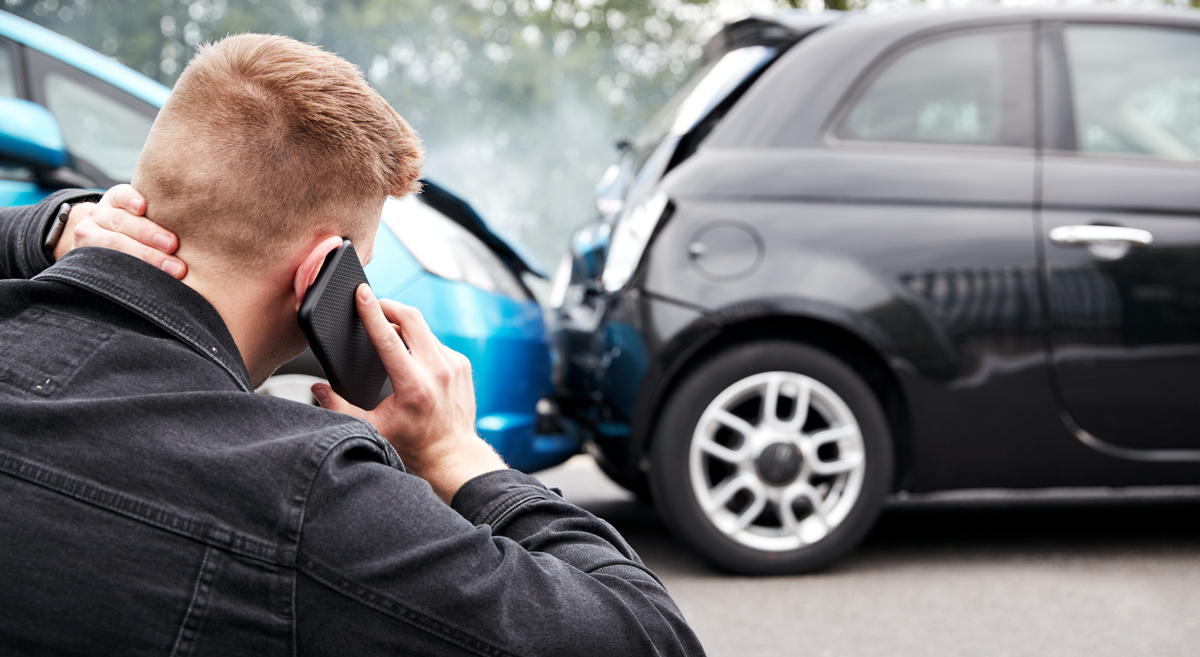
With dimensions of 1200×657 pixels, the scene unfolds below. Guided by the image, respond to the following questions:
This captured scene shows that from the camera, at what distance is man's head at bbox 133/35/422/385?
1.03 m

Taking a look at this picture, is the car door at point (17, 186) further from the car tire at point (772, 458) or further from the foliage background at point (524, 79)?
the foliage background at point (524, 79)

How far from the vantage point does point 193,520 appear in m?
0.83

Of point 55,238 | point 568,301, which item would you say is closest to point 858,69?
point 568,301

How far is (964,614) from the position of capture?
2850mm

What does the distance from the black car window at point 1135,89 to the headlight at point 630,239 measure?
1.40m

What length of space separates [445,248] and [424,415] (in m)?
1.87

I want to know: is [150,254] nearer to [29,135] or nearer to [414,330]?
[414,330]

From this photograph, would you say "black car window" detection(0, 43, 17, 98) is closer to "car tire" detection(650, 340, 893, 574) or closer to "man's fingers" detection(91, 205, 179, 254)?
"car tire" detection(650, 340, 893, 574)

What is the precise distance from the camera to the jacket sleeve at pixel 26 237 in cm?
152

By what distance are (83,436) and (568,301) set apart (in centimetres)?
298

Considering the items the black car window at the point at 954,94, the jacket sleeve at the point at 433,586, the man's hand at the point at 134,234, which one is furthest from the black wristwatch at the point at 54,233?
the black car window at the point at 954,94

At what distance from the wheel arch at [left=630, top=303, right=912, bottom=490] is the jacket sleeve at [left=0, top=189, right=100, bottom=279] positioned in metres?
1.86

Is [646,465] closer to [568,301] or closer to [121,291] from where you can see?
[568,301]

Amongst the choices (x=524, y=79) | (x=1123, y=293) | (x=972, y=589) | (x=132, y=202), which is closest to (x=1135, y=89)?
(x=1123, y=293)
